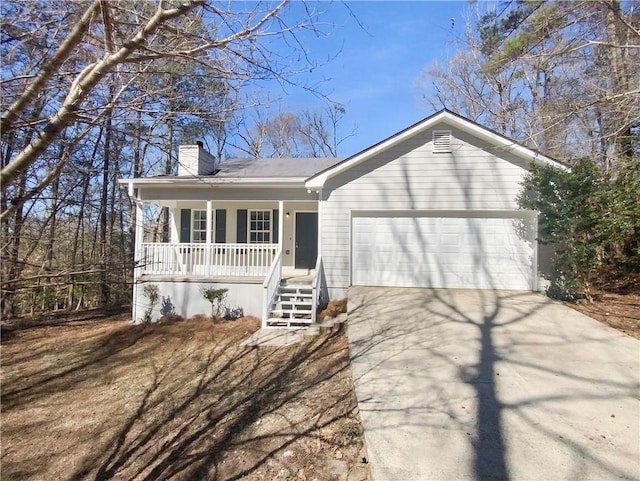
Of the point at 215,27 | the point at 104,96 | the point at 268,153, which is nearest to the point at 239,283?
the point at 104,96

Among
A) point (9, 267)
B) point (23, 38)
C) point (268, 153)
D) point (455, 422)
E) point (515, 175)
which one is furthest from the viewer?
point (268, 153)

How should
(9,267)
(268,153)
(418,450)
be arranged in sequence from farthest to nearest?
1. (268,153)
2. (418,450)
3. (9,267)

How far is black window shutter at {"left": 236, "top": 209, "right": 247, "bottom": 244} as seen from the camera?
1162 cm

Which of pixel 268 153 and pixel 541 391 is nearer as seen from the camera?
pixel 541 391

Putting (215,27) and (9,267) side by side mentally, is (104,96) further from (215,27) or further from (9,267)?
(9,267)

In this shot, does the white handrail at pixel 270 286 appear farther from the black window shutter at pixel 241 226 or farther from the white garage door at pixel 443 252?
the black window shutter at pixel 241 226

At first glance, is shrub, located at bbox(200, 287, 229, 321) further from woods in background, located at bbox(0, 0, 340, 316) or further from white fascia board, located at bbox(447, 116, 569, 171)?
white fascia board, located at bbox(447, 116, 569, 171)

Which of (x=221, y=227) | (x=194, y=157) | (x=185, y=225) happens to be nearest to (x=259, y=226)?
(x=221, y=227)

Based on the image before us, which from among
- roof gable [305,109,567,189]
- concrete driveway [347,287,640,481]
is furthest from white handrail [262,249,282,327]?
roof gable [305,109,567,189]

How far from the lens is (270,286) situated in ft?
27.7

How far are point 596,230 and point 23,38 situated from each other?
9.23m

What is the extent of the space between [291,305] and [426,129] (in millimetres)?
5570

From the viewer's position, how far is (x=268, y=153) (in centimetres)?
2569

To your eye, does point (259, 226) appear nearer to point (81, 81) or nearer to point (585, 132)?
point (81, 81)
